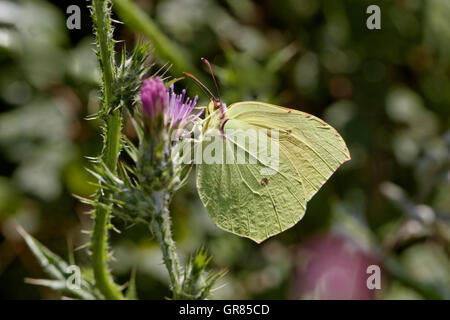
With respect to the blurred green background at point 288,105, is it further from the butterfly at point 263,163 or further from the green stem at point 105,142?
the green stem at point 105,142

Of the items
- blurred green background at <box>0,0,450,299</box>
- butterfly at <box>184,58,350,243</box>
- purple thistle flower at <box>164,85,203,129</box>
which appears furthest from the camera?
blurred green background at <box>0,0,450,299</box>

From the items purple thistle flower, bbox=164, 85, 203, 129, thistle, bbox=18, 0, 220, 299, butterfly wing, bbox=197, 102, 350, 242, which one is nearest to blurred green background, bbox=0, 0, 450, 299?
butterfly wing, bbox=197, 102, 350, 242

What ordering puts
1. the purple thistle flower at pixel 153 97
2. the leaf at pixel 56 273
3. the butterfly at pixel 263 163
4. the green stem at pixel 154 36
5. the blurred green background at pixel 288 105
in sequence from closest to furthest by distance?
the purple thistle flower at pixel 153 97, the leaf at pixel 56 273, the butterfly at pixel 263 163, the green stem at pixel 154 36, the blurred green background at pixel 288 105

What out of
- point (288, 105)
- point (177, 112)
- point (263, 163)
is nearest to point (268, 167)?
point (263, 163)

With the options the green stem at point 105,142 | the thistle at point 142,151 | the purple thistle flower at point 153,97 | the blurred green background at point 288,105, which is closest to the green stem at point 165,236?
the thistle at point 142,151

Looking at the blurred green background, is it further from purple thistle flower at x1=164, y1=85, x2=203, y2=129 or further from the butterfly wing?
purple thistle flower at x1=164, y1=85, x2=203, y2=129

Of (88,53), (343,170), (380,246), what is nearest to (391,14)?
(343,170)

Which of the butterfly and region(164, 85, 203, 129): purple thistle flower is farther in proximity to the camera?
the butterfly

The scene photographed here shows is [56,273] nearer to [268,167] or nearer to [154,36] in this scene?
[268,167]

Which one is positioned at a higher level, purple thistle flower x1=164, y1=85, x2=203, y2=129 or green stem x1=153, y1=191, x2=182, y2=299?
purple thistle flower x1=164, y1=85, x2=203, y2=129
